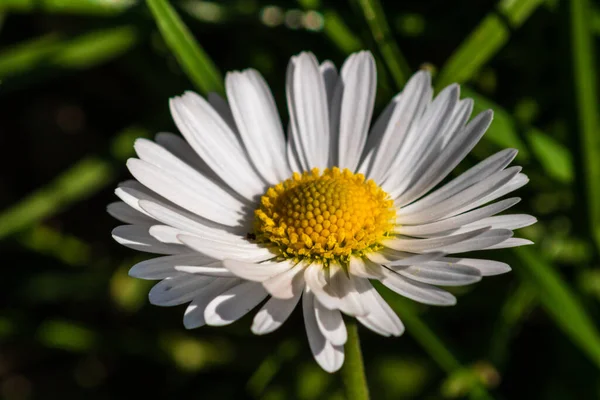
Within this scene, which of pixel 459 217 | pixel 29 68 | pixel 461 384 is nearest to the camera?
pixel 459 217

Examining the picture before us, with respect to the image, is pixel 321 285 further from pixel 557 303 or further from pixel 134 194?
pixel 557 303

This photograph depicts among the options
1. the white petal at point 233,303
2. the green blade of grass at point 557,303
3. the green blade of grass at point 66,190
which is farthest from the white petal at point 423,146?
the green blade of grass at point 66,190

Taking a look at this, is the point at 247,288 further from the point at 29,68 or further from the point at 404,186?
the point at 29,68

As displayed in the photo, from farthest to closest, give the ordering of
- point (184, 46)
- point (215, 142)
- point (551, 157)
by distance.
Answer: point (551, 157)
point (184, 46)
point (215, 142)

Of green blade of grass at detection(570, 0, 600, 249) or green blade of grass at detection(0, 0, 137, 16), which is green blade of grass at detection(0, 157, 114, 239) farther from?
green blade of grass at detection(570, 0, 600, 249)

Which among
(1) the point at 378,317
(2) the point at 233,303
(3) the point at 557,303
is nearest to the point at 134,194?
(2) the point at 233,303

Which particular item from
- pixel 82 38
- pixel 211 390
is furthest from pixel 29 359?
pixel 82 38

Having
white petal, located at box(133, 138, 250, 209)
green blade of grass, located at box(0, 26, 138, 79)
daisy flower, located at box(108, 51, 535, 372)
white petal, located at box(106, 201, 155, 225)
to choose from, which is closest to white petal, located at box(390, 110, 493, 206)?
daisy flower, located at box(108, 51, 535, 372)
